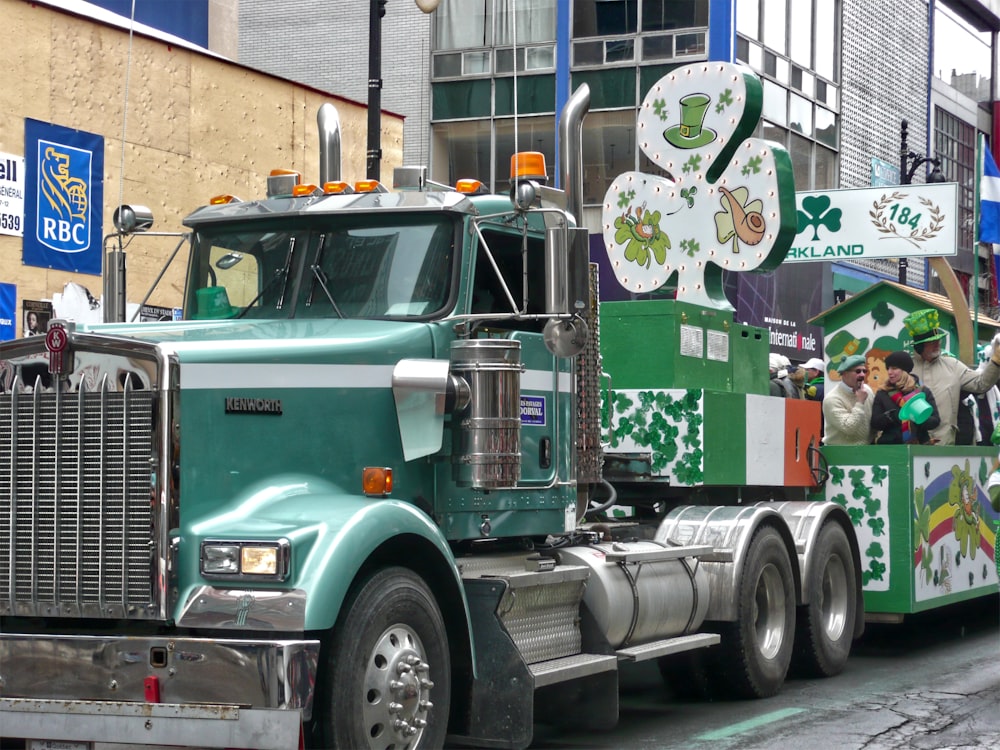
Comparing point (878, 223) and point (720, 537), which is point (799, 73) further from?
point (720, 537)

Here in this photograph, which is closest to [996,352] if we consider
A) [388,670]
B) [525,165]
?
[525,165]

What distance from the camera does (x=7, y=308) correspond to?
17.3m

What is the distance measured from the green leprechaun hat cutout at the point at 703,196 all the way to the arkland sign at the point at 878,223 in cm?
611

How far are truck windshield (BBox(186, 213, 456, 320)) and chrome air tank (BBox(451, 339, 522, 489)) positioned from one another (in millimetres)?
347

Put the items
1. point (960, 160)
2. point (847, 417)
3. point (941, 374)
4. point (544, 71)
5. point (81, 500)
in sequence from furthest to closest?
1. point (960, 160)
2. point (544, 71)
3. point (941, 374)
4. point (847, 417)
5. point (81, 500)

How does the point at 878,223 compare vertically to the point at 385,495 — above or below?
above

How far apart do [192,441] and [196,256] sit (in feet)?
7.47

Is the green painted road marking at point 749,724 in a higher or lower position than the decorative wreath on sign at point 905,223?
lower

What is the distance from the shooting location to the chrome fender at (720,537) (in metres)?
9.80

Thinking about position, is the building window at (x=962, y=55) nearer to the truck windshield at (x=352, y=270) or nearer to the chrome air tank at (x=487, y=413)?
the truck windshield at (x=352, y=270)

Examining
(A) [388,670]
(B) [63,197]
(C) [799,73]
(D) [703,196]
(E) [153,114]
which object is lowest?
(A) [388,670]

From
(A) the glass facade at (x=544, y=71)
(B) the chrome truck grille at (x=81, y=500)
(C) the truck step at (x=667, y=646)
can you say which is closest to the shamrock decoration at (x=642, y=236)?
(C) the truck step at (x=667, y=646)

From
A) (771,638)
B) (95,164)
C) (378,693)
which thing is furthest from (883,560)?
(95,164)

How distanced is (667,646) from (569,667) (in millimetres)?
1197
